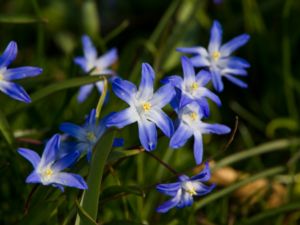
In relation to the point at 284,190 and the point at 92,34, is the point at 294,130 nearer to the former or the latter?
the point at 284,190

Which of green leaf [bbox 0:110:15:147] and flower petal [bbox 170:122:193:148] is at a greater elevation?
flower petal [bbox 170:122:193:148]

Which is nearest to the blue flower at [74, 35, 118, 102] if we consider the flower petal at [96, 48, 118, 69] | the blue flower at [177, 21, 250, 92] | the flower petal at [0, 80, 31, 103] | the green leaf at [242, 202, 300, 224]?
the flower petal at [96, 48, 118, 69]

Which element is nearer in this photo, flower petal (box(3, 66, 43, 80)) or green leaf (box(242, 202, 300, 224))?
flower petal (box(3, 66, 43, 80))

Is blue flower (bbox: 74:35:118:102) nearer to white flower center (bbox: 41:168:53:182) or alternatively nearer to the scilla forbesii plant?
the scilla forbesii plant

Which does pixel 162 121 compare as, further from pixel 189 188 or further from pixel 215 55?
pixel 215 55

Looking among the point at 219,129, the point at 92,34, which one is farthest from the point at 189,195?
the point at 92,34

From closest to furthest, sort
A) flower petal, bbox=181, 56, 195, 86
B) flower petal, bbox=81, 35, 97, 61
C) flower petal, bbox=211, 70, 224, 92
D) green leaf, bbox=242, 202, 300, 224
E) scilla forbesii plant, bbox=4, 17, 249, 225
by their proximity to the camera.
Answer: scilla forbesii plant, bbox=4, 17, 249, 225
flower petal, bbox=181, 56, 195, 86
flower petal, bbox=211, 70, 224, 92
green leaf, bbox=242, 202, 300, 224
flower petal, bbox=81, 35, 97, 61
